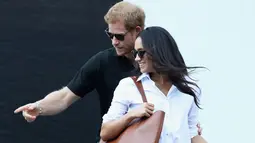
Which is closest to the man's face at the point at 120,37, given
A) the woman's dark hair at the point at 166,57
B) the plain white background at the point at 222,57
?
the woman's dark hair at the point at 166,57

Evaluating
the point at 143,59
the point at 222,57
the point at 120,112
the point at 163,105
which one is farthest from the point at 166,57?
the point at 222,57

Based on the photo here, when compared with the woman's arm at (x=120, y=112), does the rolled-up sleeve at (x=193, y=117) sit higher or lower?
lower

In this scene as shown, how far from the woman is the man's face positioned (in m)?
0.51

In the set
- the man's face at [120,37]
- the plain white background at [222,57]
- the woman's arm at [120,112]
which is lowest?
the plain white background at [222,57]

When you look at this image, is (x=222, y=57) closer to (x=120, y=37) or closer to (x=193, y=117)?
(x=120, y=37)

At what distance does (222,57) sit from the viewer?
5520 mm

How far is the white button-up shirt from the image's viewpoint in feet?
10.6

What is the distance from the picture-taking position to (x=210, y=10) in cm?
555

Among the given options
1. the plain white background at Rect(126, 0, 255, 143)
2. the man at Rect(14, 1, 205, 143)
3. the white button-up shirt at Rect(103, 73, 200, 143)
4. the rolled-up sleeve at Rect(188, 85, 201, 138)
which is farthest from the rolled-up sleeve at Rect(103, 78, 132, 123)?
the plain white background at Rect(126, 0, 255, 143)

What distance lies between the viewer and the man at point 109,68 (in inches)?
151

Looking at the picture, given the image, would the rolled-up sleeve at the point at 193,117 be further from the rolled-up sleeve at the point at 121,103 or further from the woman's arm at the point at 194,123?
the rolled-up sleeve at the point at 121,103

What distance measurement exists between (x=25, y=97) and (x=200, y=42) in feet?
5.39

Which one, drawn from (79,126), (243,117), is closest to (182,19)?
(243,117)

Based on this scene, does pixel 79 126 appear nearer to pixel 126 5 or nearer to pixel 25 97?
pixel 25 97
